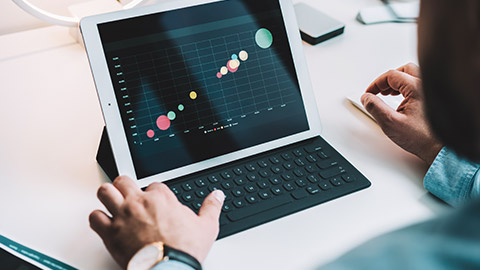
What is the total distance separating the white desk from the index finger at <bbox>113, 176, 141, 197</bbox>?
81 mm

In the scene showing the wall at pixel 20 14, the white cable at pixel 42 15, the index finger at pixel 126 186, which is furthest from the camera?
the wall at pixel 20 14

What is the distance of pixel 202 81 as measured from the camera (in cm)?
88

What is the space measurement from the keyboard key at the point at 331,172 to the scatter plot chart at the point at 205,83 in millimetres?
140

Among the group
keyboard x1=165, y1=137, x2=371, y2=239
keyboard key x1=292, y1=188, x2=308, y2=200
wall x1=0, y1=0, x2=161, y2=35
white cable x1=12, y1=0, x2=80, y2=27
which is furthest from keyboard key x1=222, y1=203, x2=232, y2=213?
wall x1=0, y1=0, x2=161, y2=35

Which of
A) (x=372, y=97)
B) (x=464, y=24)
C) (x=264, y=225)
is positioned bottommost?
(x=264, y=225)

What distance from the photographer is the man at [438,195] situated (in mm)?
421

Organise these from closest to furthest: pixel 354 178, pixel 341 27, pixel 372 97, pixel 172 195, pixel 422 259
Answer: pixel 422 259 → pixel 172 195 → pixel 354 178 → pixel 372 97 → pixel 341 27

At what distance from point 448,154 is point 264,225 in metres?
0.33

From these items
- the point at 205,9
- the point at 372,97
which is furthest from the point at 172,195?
the point at 372,97

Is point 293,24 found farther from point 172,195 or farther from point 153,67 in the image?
point 172,195

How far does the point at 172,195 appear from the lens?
0.76 metres

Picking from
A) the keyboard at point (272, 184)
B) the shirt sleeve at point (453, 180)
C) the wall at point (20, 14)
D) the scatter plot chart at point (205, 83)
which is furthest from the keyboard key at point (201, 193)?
the wall at point (20, 14)

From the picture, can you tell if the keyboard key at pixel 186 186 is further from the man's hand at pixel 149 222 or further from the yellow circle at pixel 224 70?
the yellow circle at pixel 224 70

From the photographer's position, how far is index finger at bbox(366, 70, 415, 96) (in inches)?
39.0
